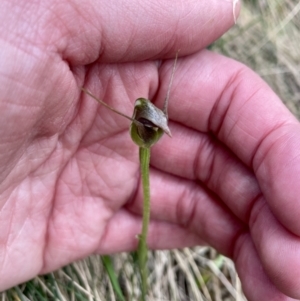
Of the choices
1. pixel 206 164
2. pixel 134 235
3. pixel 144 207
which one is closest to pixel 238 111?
pixel 206 164

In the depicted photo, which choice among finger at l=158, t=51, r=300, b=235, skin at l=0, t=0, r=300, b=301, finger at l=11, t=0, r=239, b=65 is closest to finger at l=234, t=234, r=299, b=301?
skin at l=0, t=0, r=300, b=301

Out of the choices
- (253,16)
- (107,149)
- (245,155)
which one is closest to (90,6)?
(107,149)

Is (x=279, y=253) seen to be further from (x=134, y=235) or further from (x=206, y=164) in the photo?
(x=134, y=235)

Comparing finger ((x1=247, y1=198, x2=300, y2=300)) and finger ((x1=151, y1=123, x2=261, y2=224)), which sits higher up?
finger ((x1=151, y1=123, x2=261, y2=224))

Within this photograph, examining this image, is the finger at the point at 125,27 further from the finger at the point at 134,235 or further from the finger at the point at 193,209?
the finger at the point at 134,235

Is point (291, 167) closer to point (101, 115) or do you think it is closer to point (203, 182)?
point (203, 182)

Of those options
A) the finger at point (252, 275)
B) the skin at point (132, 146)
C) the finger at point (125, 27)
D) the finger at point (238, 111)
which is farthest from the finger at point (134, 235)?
the finger at point (125, 27)

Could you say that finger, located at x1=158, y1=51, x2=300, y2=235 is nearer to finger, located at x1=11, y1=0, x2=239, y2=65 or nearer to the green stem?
finger, located at x1=11, y1=0, x2=239, y2=65

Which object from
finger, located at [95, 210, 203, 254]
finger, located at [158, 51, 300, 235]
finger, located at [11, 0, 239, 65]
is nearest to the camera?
finger, located at [11, 0, 239, 65]
